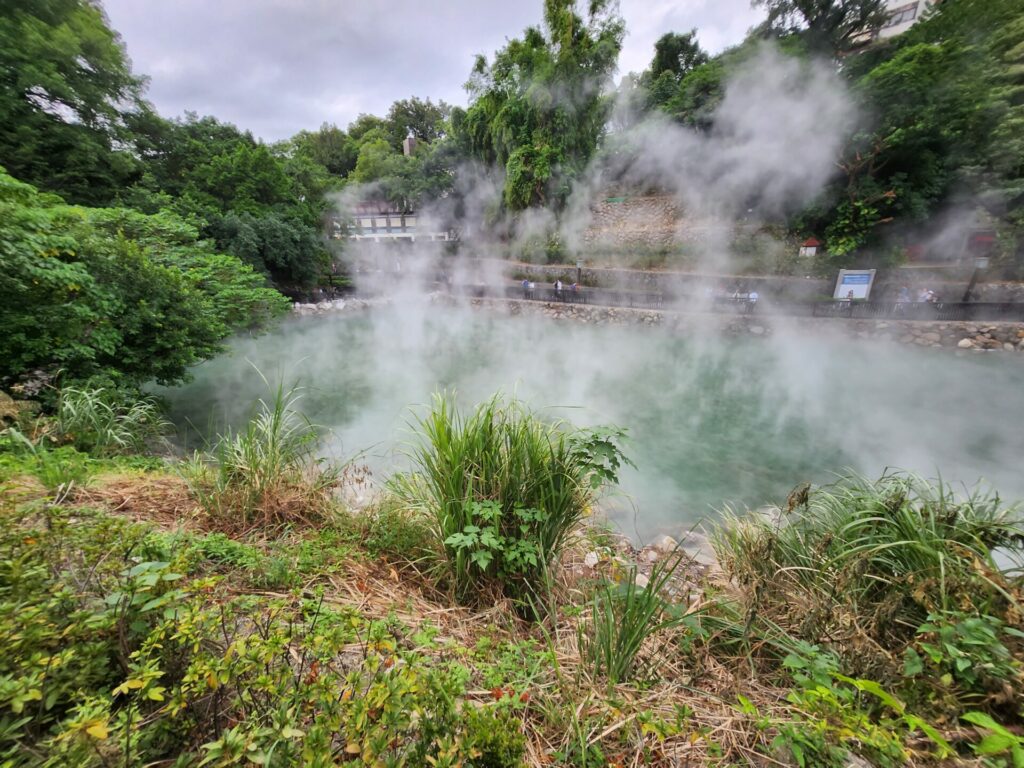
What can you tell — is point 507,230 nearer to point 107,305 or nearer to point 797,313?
point 797,313

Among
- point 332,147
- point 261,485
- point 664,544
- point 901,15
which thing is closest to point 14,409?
point 261,485

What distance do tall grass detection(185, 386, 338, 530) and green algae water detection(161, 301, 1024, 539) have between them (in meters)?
0.60

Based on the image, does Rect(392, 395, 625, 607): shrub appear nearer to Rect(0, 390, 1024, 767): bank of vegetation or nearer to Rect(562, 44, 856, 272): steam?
Rect(0, 390, 1024, 767): bank of vegetation

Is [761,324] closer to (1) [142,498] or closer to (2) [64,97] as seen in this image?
(1) [142,498]

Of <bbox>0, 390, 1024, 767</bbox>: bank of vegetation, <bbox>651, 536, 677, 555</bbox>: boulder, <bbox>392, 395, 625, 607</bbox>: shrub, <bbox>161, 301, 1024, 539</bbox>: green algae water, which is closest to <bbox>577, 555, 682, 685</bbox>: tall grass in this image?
<bbox>0, 390, 1024, 767</bbox>: bank of vegetation

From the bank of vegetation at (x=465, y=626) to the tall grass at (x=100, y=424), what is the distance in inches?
30.8

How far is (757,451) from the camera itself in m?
5.79

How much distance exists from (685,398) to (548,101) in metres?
Result: 13.7

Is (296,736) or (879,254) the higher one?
(879,254)

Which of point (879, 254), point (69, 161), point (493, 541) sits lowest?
point (493, 541)

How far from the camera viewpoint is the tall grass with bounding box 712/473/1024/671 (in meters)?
1.38

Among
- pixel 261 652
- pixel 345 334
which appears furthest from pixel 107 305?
pixel 345 334

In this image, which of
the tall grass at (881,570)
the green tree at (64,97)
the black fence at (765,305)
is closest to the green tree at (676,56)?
the black fence at (765,305)

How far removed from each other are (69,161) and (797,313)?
1858cm
